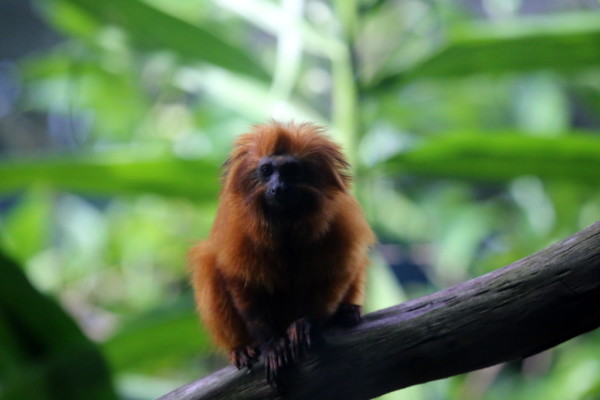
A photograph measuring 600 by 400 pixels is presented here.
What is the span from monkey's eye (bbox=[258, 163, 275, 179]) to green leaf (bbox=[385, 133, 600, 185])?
23.9 inches

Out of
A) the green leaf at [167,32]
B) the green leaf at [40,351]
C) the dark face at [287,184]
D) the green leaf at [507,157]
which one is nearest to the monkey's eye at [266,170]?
the dark face at [287,184]

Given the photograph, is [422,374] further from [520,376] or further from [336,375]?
[520,376]

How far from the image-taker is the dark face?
1.48 m

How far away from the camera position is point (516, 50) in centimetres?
207

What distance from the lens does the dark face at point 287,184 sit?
1481 millimetres

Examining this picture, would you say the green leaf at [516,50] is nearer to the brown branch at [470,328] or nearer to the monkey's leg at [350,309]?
the monkey's leg at [350,309]

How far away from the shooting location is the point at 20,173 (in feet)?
6.64

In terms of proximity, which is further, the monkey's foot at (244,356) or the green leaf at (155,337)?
the green leaf at (155,337)

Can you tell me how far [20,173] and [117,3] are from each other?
545 millimetres

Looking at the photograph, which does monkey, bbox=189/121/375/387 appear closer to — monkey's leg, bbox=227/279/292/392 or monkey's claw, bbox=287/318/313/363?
monkey's leg, bbox=227/279/292/392

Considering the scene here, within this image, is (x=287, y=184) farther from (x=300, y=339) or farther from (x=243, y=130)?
(x=243, y=130)

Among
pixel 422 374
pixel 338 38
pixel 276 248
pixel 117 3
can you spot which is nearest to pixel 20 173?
pixel 117 3

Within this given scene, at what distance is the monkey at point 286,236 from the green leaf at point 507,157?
495 millimetres

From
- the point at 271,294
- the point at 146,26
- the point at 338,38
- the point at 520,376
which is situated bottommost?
the point at 520,376
